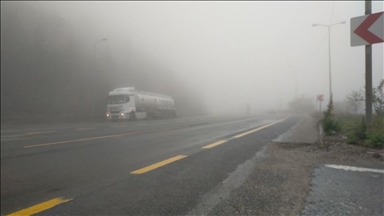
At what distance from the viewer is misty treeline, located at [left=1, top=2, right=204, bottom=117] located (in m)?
27.8

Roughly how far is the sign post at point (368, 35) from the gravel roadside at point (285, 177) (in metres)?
1.16

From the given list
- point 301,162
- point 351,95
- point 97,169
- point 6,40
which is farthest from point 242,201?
point 6,40

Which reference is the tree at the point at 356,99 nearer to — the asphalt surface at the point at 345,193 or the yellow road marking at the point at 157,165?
the asphalt surface at the point at 345,193

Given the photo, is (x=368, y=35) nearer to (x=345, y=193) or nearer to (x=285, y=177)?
(x=285, y=177)

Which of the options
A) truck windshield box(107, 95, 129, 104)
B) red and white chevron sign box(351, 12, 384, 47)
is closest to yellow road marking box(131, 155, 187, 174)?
red and white chevron sign box(351, 12, 384, 47)

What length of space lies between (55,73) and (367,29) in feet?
103

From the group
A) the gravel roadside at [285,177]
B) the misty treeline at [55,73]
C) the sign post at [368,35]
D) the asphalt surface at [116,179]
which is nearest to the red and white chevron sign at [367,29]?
the sign post at [368,35]

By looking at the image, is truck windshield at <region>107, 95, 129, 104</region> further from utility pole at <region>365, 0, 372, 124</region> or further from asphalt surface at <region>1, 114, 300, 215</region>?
utility pole at <region>365, 0, 372, 124</region>

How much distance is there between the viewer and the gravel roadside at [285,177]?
13.0ft

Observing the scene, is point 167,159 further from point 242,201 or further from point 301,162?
point 242,201

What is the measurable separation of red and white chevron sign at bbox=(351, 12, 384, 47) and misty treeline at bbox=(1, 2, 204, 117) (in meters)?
26.1

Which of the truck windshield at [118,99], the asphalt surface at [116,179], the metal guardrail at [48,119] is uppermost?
the truck windshield at [118,99]

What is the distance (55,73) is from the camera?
3222 centimetres

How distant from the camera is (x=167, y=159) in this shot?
24.8ft
